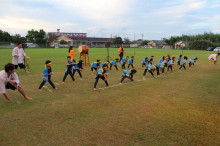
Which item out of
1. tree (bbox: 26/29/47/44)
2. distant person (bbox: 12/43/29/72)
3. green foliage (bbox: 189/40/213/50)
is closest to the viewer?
distant person (bbox: 12/43/29/72)

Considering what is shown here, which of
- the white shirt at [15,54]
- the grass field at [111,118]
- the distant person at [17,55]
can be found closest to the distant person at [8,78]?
the grass field at [111,118]

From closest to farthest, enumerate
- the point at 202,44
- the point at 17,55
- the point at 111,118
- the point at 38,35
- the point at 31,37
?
1. the point at 111,118
2. the point at 17,55
3. the point at 202,44
4. the point at 38,35
5. the point at 31,37

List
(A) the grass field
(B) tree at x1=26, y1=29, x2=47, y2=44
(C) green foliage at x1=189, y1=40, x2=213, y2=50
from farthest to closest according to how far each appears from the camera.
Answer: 1. (B) tree at x1=26, y1=29, x2=47, y2=44
2. (C) green foliage at x1=189, y1=40, x2=213, y2=50
3. (A) the grass field

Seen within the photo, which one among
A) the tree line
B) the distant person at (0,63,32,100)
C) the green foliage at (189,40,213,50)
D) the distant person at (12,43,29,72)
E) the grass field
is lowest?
the grass field

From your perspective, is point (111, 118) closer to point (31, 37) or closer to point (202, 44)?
point (202, 44)

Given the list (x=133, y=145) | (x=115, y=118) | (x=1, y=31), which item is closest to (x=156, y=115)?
(x=115, y=118)

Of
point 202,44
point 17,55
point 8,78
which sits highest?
point 202,44

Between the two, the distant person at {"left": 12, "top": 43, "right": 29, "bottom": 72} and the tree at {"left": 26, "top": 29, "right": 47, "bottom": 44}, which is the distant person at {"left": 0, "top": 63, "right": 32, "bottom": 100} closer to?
the distant person at {"left": 12, "top": 43, "right": 29, "bottom": 72}

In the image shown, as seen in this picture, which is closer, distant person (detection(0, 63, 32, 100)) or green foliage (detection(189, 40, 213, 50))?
distant person (detection(0, 63, 32, 100))

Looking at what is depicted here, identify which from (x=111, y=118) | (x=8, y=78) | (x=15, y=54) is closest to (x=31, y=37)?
(x=15, y=54)

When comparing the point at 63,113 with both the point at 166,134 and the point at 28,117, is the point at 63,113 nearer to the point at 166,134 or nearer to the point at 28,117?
the point at 28,117

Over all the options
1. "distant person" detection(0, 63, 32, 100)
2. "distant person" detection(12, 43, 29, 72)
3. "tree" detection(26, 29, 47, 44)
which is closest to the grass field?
"distant person" detection(0, 63, 32, 100)

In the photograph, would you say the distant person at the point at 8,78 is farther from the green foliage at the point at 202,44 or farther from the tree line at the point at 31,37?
the green foliage at the point at 202,44

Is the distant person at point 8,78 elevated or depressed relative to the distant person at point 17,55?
depressed
